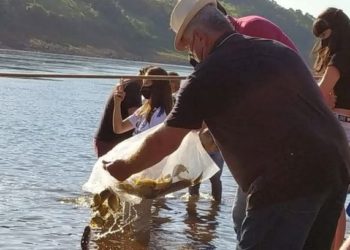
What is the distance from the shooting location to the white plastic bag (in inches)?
213

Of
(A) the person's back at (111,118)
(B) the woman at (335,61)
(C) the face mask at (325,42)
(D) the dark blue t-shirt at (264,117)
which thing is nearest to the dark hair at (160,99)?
(A) the person's back at (111,118)

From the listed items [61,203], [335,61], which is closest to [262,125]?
[335,61]

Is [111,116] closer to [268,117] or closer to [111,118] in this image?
[111,118]

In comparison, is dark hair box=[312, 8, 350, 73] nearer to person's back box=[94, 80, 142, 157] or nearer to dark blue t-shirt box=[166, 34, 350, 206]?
dark blue t-shirt box=[166, 34, 350, 206]

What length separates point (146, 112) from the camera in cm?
820

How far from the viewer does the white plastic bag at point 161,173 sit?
5.41m

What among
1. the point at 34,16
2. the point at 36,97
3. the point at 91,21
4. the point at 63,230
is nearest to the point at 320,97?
the point at 63,230

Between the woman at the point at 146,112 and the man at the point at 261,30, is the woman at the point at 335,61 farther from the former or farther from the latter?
the woman at the point at 146,112

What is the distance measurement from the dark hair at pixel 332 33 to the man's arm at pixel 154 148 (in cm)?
228

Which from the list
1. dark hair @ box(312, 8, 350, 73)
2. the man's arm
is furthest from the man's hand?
dark hair @ box(312, 8, 350, 73)

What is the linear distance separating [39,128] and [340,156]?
16.0 meters

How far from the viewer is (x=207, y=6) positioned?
13.4 feet

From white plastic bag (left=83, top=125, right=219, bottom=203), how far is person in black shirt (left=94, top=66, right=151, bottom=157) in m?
2.82

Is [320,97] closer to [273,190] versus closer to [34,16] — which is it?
[273,190]
